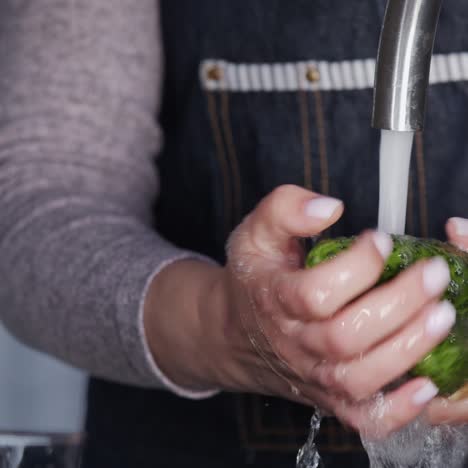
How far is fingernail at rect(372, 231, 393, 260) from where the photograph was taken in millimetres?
482

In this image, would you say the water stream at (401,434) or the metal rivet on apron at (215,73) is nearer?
the water stream at (401,434)

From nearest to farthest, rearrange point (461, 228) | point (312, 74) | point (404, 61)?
point (404, 61), point (461, 228), point (312, 74)

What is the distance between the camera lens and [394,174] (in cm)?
50

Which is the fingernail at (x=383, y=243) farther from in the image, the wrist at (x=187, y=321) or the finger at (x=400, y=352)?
the wrist at (x=187, y=321)

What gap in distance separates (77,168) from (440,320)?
1.68 ft

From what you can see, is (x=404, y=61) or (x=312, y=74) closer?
(x=404, y=61)

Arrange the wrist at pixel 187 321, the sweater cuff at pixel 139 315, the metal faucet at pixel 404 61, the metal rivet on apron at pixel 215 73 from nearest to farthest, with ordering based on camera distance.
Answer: the metal faucet at pixel 404 61, the wrist at pixel 187 321, the sweater cuff at pixel 139 315, the metal rivet on apron at pixel 215 73

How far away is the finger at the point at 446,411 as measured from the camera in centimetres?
55

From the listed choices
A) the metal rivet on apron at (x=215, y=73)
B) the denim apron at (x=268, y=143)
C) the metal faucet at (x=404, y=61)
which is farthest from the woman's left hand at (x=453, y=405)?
the metal rivet on apron at (x=215, y=73)

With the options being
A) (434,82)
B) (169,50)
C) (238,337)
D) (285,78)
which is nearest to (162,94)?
(169,50)

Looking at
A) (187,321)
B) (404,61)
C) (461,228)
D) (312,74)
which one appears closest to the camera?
(404,61)

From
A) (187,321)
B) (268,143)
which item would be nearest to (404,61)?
(187,321)

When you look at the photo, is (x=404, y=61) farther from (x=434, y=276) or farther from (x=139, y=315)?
(x=139, y=315)

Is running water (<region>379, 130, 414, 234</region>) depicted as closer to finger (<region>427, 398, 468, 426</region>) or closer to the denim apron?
finger (<region>427, 398, 468, 426</region>)
